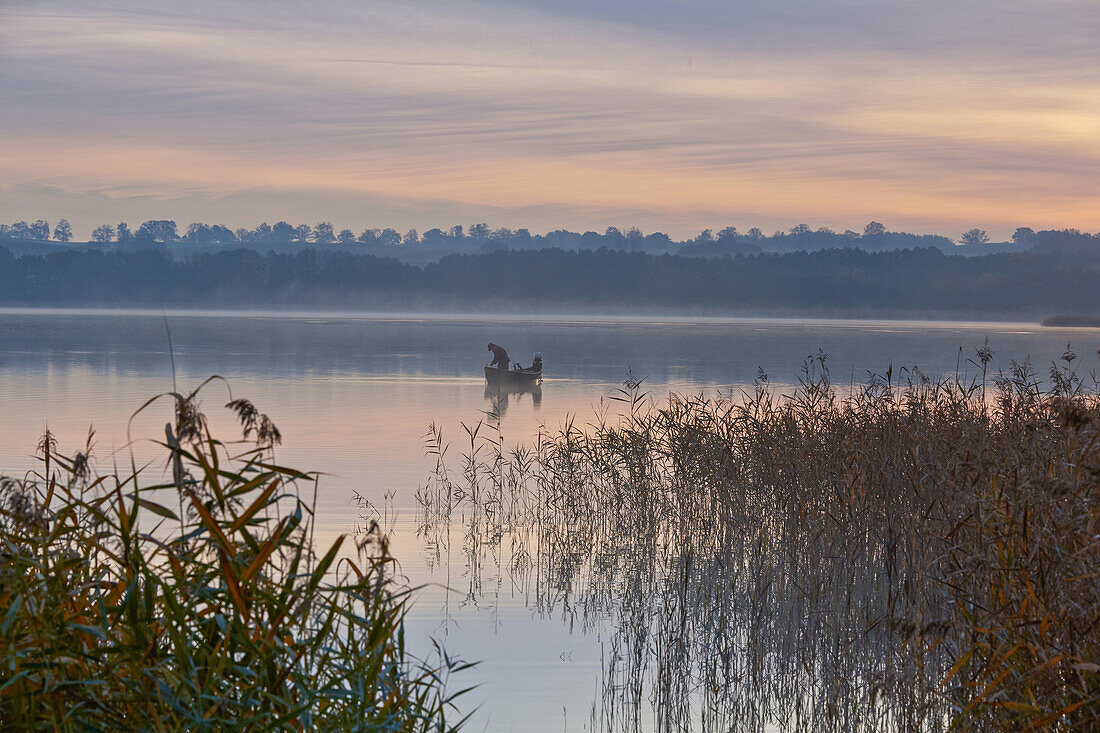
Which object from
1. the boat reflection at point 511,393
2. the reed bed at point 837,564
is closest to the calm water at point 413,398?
the boat reflection at point 511,393

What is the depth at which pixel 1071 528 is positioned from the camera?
482 cm

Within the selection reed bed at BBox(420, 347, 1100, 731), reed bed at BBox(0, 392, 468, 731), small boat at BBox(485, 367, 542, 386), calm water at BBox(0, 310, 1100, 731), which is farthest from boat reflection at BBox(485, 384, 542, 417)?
reed bed at BBox(0, 392, 468, 731)

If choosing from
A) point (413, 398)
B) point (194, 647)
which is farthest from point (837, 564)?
point (413, 398)

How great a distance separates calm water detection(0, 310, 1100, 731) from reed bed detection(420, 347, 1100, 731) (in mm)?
507

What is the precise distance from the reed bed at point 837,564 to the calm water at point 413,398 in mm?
507

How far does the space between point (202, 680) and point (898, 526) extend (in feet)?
21.5

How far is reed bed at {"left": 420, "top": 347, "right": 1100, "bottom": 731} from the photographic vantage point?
4.69 meters

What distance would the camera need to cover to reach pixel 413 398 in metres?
30.4

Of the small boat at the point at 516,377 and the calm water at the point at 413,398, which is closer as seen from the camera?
the calm water at the point at 413,398

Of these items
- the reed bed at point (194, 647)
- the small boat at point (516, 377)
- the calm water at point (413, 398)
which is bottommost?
the calm water at point (413, 398)

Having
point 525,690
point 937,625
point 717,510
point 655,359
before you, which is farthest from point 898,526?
point 655,359

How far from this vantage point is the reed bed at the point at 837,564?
4688 millimetres

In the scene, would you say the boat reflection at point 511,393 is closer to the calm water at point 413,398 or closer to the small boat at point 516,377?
the small boat at point 516,377

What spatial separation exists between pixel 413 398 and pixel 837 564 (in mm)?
22256
